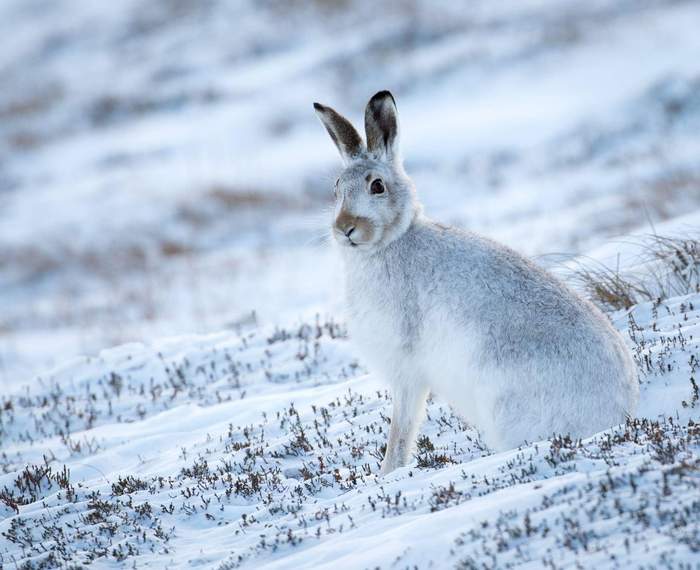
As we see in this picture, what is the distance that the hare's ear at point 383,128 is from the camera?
648 cm

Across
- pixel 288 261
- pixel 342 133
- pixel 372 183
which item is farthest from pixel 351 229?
pixel 288 261

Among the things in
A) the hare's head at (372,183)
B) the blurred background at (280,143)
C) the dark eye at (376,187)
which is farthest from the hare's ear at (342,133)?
the blurred background at (280,143)

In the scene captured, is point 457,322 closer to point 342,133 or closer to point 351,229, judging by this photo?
point 351,229

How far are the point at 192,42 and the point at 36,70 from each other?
9734 millimetres

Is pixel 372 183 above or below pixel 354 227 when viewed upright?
above

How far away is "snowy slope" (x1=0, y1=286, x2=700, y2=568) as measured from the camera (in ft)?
13.6

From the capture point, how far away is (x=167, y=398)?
33.4 ft

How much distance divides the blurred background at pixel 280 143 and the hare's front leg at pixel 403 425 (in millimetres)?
4337

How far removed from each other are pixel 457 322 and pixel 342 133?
70.9 inches

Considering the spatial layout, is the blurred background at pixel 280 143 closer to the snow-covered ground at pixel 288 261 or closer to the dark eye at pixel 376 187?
the snow-covered ground at pixel 288 261

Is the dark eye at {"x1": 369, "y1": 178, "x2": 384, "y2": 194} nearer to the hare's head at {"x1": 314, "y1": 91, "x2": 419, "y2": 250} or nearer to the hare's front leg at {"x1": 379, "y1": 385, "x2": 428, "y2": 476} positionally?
the hare's head at {"x1": 314, "y1": 91, "x2": 419, "y2": 250}

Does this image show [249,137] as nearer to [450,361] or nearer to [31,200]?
[31,200]

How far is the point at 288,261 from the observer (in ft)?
69.6

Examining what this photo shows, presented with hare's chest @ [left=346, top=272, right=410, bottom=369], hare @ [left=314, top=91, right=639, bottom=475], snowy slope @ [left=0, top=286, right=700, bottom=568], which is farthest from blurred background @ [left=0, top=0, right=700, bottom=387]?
hare's chest @ [left=346, top=272, right=410, bottom=369]
